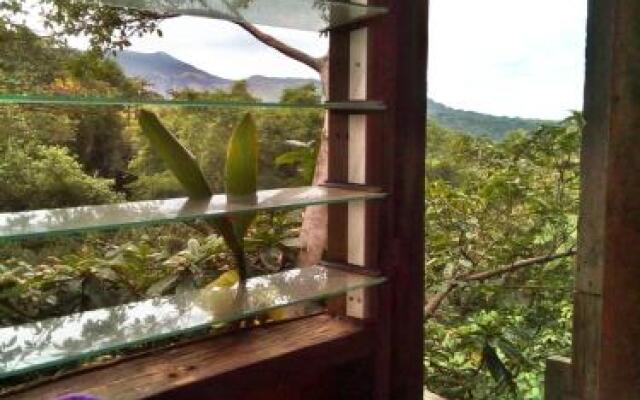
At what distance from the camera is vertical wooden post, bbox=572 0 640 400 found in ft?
4.00

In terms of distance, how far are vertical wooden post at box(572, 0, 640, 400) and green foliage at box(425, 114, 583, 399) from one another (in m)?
0.92

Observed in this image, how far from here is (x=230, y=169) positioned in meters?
1.10

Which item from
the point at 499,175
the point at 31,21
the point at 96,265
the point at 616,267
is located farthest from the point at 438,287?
the point at 31,21

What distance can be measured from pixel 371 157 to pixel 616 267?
62 centimetres

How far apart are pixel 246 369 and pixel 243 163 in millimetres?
391

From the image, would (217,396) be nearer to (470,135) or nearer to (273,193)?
(273,193)

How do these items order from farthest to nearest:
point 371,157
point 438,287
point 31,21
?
point 438,287
point 371,157
point 31,21

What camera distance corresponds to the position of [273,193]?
1.14 metres

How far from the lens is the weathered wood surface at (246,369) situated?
3.05 feet

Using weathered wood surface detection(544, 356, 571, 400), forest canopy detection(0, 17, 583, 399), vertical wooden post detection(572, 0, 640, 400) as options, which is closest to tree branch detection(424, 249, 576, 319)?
forest canopy detection(0, 17, 583, 399)

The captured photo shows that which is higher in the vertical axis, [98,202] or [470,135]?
[470,135]

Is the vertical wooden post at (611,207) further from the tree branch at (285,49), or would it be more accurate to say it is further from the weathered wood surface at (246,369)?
the tree branch at (285,49)

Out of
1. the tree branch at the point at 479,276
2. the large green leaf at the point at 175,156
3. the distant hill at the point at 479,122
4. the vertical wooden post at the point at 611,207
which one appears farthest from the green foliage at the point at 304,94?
the tree branch at the point at 479,276

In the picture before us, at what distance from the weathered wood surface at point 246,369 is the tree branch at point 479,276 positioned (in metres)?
1.13
